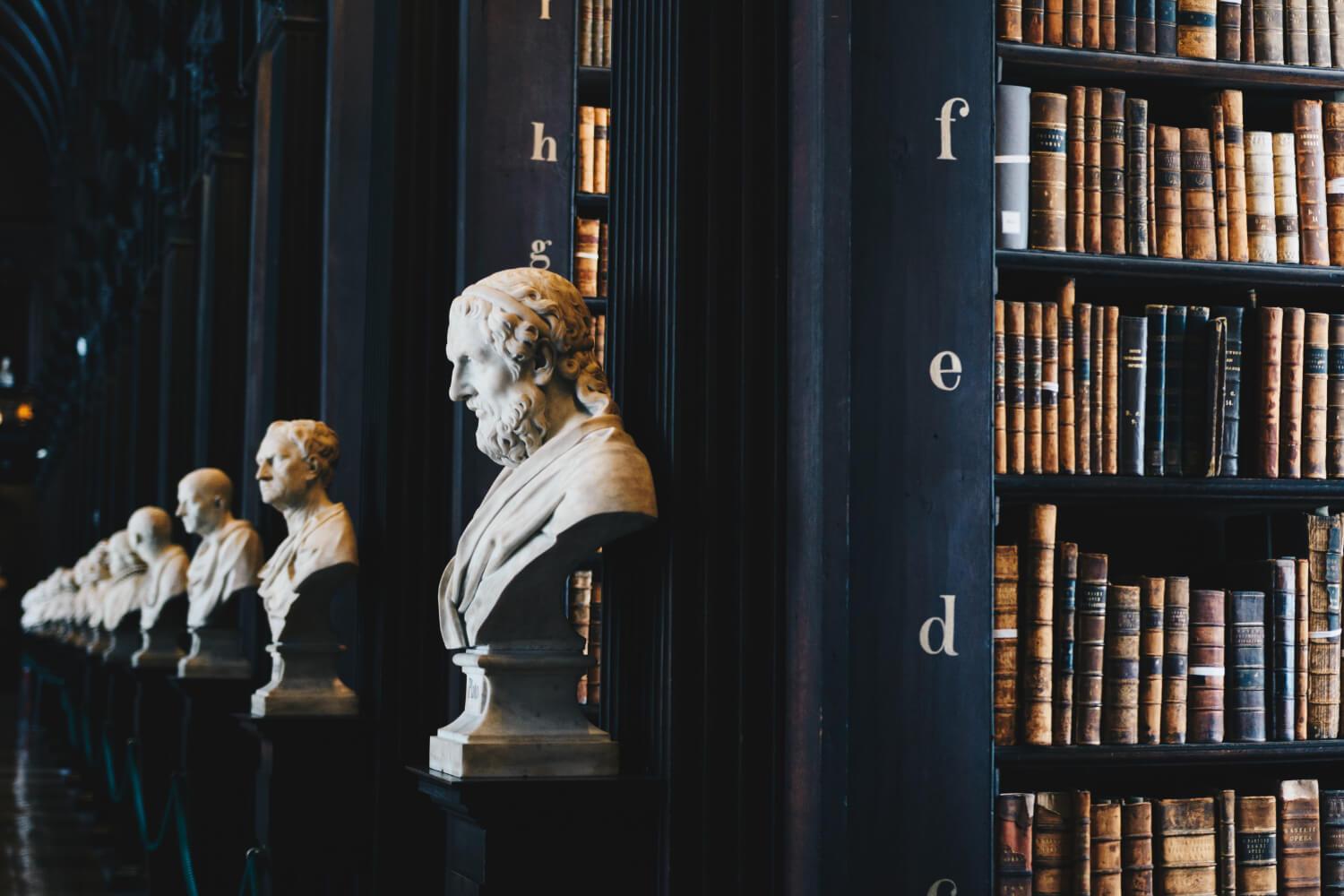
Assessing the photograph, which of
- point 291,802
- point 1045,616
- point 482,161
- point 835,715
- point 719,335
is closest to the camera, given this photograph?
point 835,715

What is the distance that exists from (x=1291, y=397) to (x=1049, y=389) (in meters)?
0.56

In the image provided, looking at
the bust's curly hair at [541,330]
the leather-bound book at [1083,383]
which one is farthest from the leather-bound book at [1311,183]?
the bust's curly hair at [541,330]

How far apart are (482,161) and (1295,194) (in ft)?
6.56

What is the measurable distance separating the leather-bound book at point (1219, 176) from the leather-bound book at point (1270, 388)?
15cm

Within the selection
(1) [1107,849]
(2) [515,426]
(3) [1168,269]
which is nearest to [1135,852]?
(1) [1107,849]

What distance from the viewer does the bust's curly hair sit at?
113 inches

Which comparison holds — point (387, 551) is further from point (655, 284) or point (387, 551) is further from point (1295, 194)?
point (1295, 194)

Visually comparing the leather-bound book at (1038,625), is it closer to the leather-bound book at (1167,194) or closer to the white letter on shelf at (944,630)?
the white letter on shelf at (944,630)

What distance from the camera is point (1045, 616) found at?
307cm

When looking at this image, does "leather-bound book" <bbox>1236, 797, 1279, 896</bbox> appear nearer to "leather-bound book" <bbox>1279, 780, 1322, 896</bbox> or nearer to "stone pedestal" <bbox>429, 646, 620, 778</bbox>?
"leather-bound book" <bbox>1279, 780, 1322, 896</bbox>

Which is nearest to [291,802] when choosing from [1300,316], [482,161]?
[482,161]

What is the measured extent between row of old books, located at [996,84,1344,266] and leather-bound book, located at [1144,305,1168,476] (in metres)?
0.15

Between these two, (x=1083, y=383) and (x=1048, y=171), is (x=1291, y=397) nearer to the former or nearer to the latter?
(x=1083, y=383)

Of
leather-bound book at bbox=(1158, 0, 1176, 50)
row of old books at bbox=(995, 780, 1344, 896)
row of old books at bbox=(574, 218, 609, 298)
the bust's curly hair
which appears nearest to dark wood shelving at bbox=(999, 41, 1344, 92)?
leather-bound book at bbox=(1158, 0, 1176, 50)
